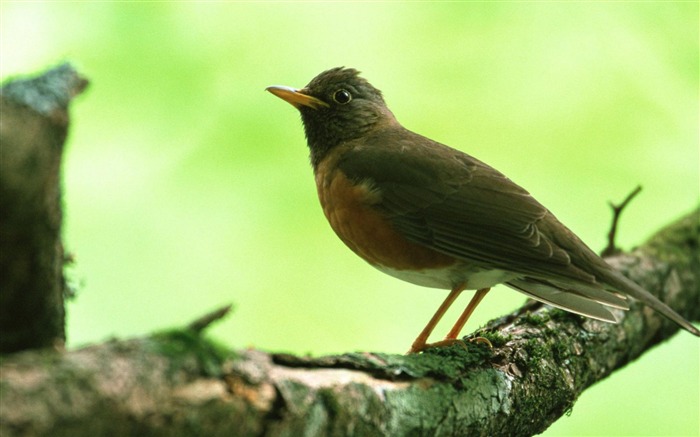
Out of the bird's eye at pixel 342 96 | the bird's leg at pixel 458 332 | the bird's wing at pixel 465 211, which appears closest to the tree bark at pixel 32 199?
the bird's leg at pixel 458 332

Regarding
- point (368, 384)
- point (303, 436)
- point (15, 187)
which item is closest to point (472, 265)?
point (368, 384)

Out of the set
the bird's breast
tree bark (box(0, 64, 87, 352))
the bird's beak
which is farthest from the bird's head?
tree bark (box(0, 64, 87, 352))

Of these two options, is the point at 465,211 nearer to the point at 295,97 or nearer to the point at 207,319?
the point at 295,97

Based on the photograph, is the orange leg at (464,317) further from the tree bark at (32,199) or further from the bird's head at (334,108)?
the tree bark at (32,199)

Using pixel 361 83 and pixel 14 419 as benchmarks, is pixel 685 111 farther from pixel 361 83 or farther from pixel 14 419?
pixel 14 419

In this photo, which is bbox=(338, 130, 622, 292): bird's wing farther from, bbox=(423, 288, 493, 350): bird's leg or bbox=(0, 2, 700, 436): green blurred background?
bbox=(0, 2, 700, 436): green blurred background

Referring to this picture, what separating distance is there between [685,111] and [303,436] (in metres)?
6.32

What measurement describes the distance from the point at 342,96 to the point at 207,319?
3.81 m

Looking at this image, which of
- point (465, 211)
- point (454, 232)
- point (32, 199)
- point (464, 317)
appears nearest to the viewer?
point (32, 199)

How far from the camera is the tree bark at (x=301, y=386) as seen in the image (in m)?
1.96

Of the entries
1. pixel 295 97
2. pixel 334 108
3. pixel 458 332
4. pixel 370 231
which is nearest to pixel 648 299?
pixel 458 332

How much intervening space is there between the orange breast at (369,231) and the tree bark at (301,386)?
57cm

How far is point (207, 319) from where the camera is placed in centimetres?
219

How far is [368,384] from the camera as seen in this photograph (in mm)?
2824
